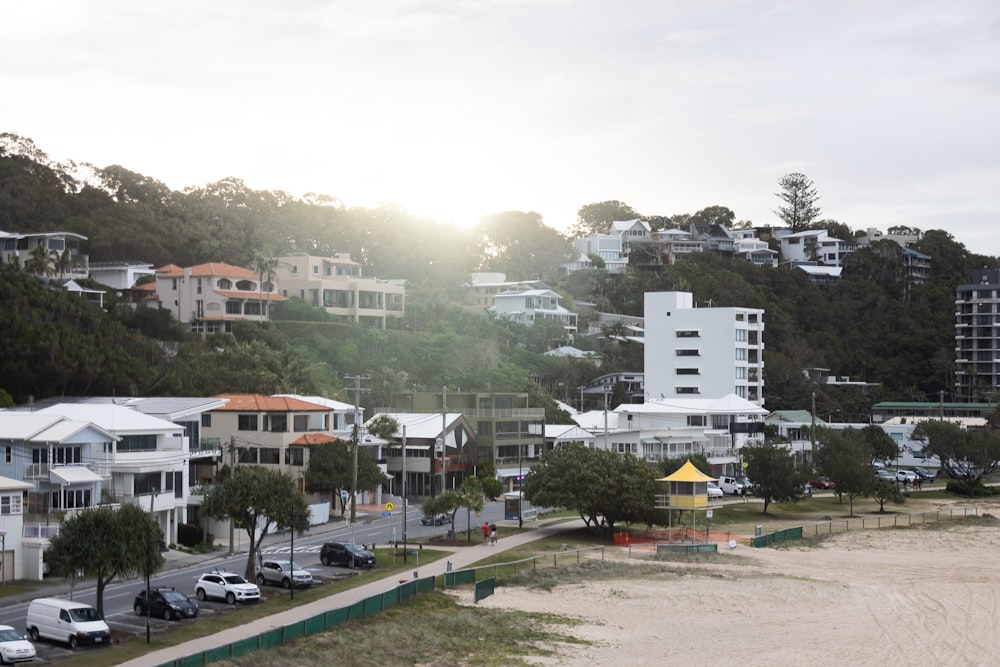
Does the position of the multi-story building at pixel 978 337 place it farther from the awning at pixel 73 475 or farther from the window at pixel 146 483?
the awning at pixel 73 475

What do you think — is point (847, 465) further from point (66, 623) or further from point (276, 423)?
point (66, 623)

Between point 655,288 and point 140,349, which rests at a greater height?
point 655,288

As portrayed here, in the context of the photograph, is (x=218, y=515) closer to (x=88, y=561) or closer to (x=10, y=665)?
(x=88, y=561)

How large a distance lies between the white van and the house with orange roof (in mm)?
75493

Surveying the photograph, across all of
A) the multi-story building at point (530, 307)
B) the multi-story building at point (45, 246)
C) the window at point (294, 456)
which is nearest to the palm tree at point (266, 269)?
the multi-story building at point (45, 246)

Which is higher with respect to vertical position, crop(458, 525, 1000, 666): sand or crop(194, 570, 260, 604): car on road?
crop(194, 570, 260, 604): car on road

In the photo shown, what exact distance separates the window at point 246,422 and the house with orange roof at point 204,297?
36.8m

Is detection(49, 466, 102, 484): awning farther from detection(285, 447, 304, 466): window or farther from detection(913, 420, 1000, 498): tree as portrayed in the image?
detection(913, 420, 1000, 498): tree

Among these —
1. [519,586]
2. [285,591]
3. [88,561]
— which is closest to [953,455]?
[519,586]

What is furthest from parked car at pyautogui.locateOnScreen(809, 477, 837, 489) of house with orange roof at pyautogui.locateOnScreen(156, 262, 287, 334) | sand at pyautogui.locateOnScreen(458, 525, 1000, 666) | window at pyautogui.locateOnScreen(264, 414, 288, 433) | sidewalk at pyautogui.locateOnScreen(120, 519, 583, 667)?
house with orange roof at pyautogui.locateOnScreen(156, 262, 287, 334)

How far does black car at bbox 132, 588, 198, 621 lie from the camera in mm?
40219

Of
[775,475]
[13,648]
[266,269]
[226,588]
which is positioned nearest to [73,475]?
[226,588]

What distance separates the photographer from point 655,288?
169 metres

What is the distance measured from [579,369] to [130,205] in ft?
178
